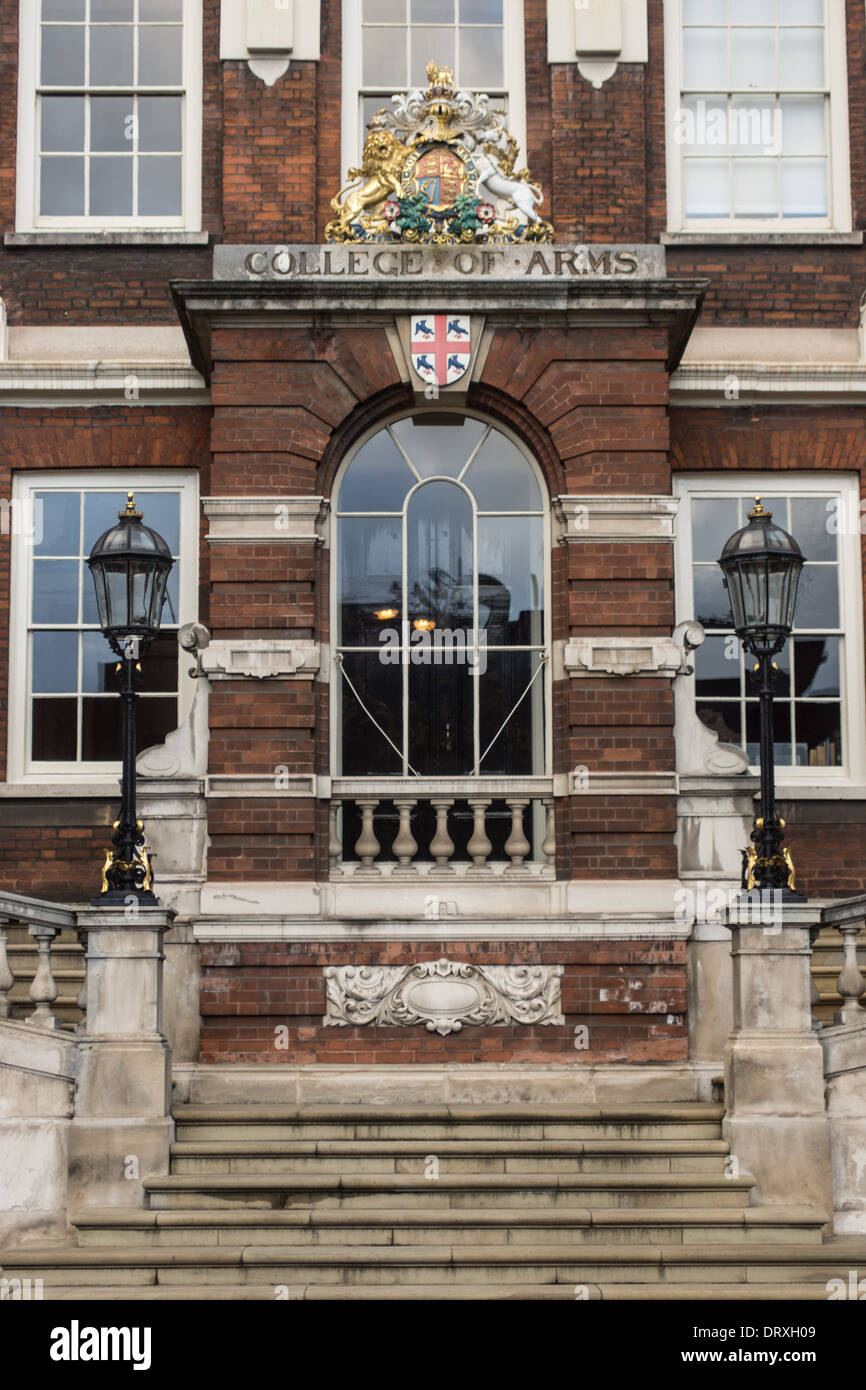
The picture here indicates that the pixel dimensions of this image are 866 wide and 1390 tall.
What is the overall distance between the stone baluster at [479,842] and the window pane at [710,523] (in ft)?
10.9

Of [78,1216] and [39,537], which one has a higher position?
[39,537]

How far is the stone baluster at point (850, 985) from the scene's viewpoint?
34.8 ft

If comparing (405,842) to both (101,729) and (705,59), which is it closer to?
(101,729)

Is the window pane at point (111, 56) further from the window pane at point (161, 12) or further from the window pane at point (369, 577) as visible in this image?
the window pane at point (369, 577)

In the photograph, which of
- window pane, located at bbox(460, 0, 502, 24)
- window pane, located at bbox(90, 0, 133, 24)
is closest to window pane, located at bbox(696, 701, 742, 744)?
window pane, located at bbox(460, 0, 502, 24)

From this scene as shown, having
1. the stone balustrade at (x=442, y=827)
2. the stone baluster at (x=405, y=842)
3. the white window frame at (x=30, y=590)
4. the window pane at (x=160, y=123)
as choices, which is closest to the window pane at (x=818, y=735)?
the stone balustrade at (x=442, y=827)

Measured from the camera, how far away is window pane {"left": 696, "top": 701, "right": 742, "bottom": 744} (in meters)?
13.8

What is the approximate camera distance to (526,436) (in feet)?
41.0

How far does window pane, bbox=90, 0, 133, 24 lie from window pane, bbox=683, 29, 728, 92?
4762 mm

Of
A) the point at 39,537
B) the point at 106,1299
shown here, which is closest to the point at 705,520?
the point at 39,537

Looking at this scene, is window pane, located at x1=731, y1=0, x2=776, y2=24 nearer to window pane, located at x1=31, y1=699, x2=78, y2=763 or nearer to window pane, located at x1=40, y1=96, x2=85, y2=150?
window pane, located at x1=40, y1=96, x2=85, y2=150

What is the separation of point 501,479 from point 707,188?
12.1ft
